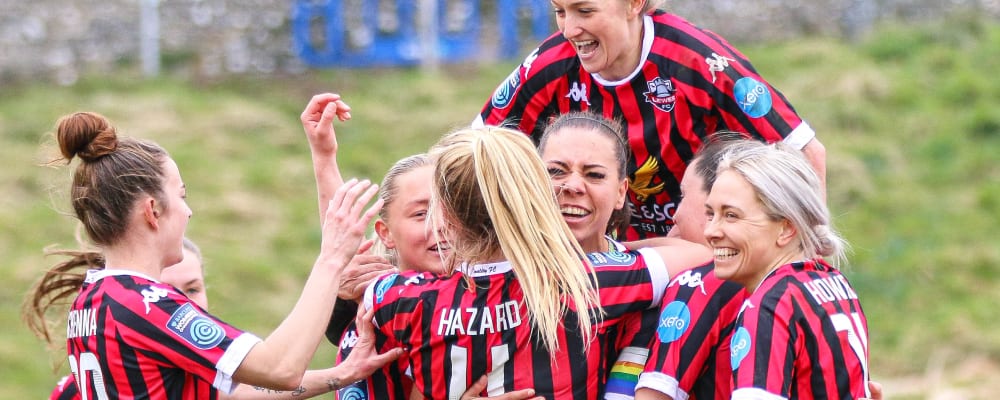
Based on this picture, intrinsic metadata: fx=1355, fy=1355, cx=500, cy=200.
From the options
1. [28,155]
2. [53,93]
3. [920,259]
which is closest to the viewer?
[920,259]

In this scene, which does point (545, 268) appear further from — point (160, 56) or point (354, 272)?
point (160, 56)

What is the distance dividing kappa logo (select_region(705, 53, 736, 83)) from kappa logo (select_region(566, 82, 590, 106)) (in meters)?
0.47

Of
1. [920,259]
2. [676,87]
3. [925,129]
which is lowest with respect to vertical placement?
[920,259]

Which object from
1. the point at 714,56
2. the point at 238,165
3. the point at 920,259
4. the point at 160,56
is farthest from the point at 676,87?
the point at 160,56

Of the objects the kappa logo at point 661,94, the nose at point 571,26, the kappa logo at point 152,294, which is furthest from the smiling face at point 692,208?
the kappa logo at point 152,294

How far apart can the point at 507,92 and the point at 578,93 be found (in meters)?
0.25

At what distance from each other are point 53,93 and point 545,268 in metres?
10.8

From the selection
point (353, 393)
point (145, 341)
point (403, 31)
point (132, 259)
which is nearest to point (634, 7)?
point (353, 393)

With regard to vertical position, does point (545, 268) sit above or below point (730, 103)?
below

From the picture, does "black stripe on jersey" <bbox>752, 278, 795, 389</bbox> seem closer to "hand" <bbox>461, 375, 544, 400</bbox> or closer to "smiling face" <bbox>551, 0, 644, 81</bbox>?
"hand" <bbox>461, 375, 544, 400</bbox>

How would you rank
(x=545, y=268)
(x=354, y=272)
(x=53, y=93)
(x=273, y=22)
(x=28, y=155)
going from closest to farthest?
(x=545, y=268)
(x=354, y=272)
(x=28, y=155)
(x=53, y=93)
(x=273, y=22)

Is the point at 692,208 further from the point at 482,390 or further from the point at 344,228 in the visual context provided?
the point at 344,228

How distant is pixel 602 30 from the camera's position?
4430mm

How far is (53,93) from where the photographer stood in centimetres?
1336
